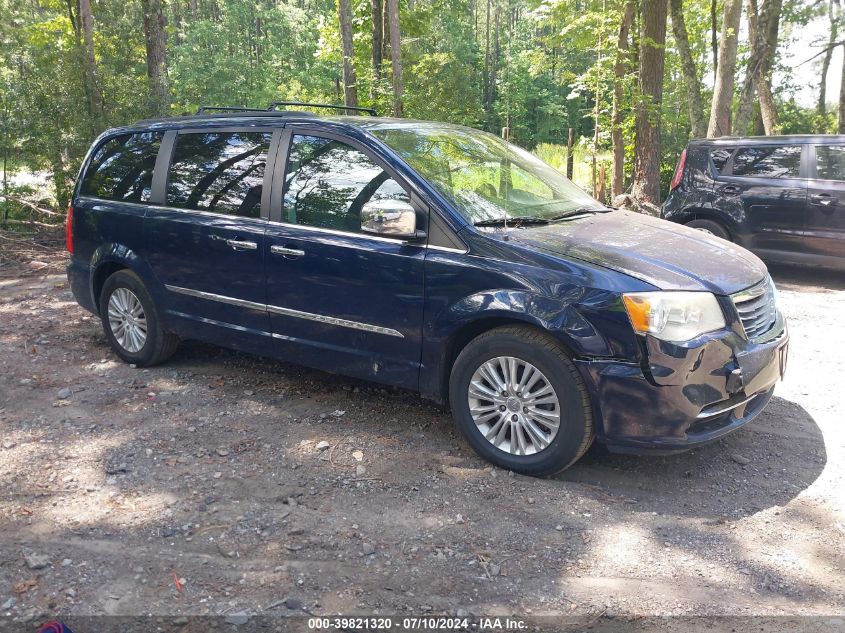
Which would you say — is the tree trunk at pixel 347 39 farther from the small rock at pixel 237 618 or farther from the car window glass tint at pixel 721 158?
the small rock at pixel 237 618

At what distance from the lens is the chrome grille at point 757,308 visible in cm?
412

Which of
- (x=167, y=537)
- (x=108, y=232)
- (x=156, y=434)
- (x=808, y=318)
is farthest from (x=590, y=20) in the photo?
(x=167, y=537)

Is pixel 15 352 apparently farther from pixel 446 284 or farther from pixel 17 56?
pixel 17 56

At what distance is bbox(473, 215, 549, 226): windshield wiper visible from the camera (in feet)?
14.4

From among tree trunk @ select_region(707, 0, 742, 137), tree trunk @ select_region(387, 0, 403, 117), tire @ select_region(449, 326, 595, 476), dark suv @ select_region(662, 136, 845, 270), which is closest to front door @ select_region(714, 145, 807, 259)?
dark suv @ select_region(662, 136, 845, 270)

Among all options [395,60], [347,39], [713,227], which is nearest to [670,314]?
[713,227]

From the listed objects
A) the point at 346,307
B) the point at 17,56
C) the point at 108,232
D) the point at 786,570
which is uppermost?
the point at 17,56

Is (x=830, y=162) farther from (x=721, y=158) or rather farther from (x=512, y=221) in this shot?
(x=512, y=221)

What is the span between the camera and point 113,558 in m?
3.44

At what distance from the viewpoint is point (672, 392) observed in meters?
3.81

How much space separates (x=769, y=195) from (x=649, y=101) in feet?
14.4

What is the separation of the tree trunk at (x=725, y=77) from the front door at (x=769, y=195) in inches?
141

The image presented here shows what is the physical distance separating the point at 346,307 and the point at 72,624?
235 centimetres

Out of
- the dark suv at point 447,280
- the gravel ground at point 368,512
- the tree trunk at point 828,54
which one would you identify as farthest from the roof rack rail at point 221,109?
the tree trunk at point 828,54
